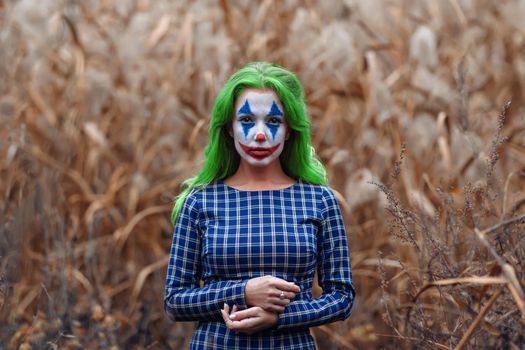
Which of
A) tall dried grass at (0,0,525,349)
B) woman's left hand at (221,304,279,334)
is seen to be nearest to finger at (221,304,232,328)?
woman's left hand at (221,304,279,334)

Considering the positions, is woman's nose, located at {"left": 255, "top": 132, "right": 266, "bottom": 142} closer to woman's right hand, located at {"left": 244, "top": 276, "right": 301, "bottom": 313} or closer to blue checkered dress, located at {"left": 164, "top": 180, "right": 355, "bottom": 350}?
blue checkered dress, located at {"left": 164, "top": 180, "right": 355, "bottom": 350}

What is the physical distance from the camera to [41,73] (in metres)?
3.40

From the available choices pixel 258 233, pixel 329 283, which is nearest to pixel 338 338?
pixel 329 283

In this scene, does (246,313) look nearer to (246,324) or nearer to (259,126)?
(246,324)

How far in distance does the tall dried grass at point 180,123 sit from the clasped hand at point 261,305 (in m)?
0.96

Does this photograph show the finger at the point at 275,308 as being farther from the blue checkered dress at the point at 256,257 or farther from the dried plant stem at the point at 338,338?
the dried plant stem at the point at 338,338

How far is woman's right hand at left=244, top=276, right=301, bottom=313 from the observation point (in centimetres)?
164

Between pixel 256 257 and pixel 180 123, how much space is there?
1.73 m

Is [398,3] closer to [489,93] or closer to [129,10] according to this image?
[489,93]

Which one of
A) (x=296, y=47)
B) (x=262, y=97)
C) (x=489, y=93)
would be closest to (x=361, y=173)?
(x=296, y=47)

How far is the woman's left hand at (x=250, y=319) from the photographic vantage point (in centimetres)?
163

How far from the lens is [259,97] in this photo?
5.76 ft

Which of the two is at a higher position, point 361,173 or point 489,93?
point 489,93

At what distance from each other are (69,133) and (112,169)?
0.23m
